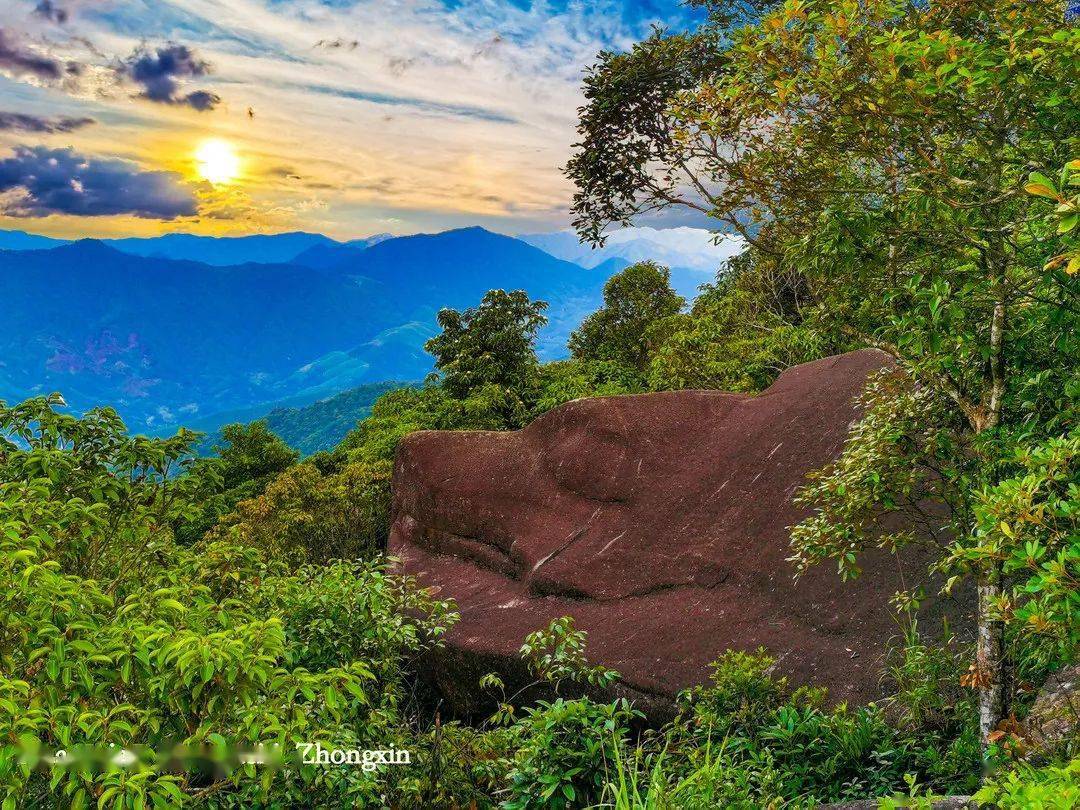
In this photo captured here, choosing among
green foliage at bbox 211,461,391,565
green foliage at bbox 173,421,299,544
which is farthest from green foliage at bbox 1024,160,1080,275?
green foliage at bbox 173,421,299,544

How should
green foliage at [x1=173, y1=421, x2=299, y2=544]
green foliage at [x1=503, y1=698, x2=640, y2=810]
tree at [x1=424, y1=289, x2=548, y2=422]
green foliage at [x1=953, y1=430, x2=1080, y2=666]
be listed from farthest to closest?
1. green foliage at [x1=173, y1=421, x2=299, y2=544]
2. tree at [x1=424, y1=289, x2=548, y2=422]
3. green foliage at [x1=503, y1=698, x2=640, y2=810]
4. green foliage at [x1=953, y1=430, x2=1080, y2=666]

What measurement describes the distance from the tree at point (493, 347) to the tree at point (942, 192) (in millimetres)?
18531

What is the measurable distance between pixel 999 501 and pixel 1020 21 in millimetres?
2930

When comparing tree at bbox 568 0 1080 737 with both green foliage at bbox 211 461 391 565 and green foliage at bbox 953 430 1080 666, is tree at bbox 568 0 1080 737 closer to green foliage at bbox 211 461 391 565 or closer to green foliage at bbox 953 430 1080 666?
green foliage at bbox 953 430 1080 666

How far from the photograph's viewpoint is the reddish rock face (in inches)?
356

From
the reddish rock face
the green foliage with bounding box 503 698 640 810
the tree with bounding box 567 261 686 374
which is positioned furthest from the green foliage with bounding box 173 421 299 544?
the green foliage with bounding box 503 698 640 810

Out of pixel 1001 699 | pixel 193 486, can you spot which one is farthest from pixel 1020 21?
pixel 193 486

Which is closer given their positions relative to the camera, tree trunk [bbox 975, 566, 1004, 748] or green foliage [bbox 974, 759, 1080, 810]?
green foliage [bbox 974, 759, 1080, 810]

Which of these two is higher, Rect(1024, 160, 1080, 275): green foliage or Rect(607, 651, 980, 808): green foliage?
A: Rect(1024, 160, 1080, 275): green foliage

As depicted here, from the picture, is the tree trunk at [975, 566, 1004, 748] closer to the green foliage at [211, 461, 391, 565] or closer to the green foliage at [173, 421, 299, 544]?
the green foliage at [211, 461, 391, 565]

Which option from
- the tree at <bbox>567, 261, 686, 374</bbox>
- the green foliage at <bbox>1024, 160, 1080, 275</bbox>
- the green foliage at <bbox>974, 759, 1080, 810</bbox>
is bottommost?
the green foliage at <bbox>974, 759, 1080, 810</bbox>

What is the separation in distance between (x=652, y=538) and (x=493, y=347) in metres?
14.4

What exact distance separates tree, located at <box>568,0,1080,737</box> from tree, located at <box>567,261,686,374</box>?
27717 millimetres

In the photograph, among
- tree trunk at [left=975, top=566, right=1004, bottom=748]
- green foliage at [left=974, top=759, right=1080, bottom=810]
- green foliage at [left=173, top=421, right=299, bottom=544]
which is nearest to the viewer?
green foliage at [left=974, top=759, right=1080, bottom=810]
